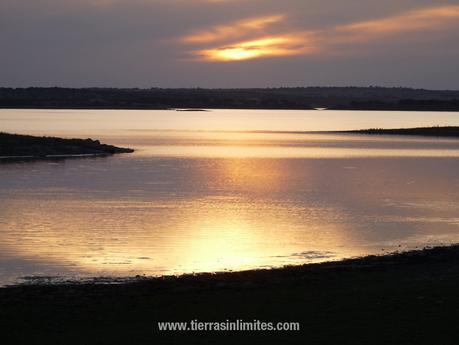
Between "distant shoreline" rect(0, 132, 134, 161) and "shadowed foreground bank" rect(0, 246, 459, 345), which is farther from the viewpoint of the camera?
"distant shoreline" rect(0, 132, 134, 161)

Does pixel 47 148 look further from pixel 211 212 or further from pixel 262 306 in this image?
pixel 262 306

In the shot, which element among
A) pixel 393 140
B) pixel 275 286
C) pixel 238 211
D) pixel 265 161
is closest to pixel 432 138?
pixel 393 140

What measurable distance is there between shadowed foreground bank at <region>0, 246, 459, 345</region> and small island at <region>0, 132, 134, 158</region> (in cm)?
4315

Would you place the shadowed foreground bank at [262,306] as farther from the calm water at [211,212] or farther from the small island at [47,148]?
the small island at [47,148]

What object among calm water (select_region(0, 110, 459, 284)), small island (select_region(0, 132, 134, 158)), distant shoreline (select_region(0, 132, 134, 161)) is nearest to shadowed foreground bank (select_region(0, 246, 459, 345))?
calm water (select_region(0, 110, 459, 284))

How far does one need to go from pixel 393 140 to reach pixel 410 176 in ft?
139

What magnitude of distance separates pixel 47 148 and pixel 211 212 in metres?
31.1

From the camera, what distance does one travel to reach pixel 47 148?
199 feet

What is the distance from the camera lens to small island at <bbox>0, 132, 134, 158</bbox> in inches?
2334

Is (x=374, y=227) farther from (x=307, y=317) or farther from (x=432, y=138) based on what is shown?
(x=432, y=138)

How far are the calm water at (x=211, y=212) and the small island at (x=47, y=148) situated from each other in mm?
2938

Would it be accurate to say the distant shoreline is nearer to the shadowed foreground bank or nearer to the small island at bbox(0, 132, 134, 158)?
the small island at bbox(0, 132, 134, 158)

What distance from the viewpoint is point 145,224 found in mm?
27359

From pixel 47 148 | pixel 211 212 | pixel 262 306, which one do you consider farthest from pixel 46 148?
pixel 262 306
